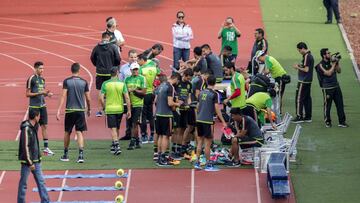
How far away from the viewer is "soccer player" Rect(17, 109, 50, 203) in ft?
69.1

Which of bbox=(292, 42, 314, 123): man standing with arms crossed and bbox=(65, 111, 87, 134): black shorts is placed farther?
bbox=(292, 42, 314, 123): man standing with arms crossed

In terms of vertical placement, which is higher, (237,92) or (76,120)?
(237,92)

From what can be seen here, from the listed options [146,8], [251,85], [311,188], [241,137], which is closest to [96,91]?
[251,85]

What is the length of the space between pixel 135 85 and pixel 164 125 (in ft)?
4.90

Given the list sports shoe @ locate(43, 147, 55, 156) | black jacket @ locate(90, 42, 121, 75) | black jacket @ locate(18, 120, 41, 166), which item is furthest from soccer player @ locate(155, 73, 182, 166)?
black jacket @ locate(90, 42, 121, 75)

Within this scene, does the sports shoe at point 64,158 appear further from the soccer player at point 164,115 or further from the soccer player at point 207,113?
the soccer player at point 207,113

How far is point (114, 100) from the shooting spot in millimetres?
24953

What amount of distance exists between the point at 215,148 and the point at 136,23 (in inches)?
669

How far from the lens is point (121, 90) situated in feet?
81.6

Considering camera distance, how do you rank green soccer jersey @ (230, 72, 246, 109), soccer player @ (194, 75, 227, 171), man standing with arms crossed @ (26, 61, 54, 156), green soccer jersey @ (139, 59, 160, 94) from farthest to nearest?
green soccer jersey @ (139, 59, 160, 94) → green soccer jersey @ (230, 72, 246, 109) → man standing with arms crossed @ (26, 61, 54, 156) → soccer player @ (194, 75, 227, 171)

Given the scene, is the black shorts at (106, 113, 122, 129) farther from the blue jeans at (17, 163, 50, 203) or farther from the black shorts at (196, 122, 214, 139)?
the blue jeans at (17, 163, 50, 203)

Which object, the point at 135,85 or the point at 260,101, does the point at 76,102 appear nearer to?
the point at 135,85

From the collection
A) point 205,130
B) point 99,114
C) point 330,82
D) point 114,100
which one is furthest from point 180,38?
point 205,130

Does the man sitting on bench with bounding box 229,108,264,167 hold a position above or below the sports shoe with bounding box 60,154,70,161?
above
